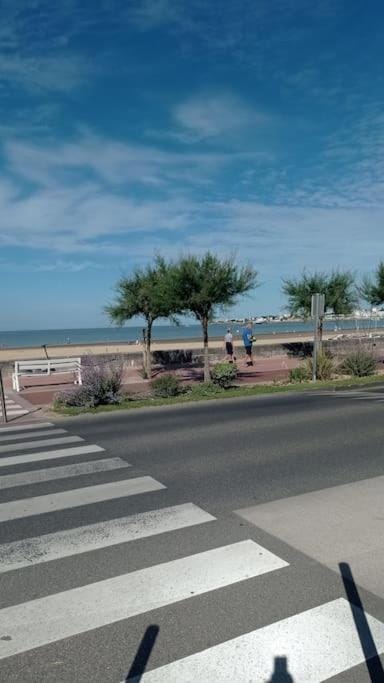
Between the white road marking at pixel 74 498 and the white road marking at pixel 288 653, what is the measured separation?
2.87 meters

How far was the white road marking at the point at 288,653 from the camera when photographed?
9.11ft

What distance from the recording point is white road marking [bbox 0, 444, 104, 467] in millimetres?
7320

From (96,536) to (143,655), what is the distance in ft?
5.91

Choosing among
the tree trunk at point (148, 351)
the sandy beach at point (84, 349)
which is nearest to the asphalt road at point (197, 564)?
the tree trunk at point (148, 351)

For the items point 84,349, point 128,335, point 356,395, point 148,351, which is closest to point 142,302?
point 148,351

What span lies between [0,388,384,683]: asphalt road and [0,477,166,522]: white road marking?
0.09ft

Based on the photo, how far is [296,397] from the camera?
14.0m

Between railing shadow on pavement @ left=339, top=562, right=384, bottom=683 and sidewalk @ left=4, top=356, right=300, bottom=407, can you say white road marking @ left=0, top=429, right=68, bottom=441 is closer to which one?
sidewalk @ left=4, top=356, right=300, bottom=407

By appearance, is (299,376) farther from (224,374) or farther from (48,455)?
(48,455)

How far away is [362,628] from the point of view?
3186 millimetres

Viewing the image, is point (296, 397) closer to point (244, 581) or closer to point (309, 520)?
point (309, 520)

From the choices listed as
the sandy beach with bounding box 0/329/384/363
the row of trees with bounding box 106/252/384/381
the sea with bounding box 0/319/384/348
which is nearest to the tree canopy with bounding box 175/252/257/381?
the row of trees with bounding box 106/252/384/381

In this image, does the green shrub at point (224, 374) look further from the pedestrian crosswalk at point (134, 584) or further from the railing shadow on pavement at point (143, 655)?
the railing shadow on pavement at point (143, 655)

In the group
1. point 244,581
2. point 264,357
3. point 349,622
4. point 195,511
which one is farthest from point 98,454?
point 264,357
